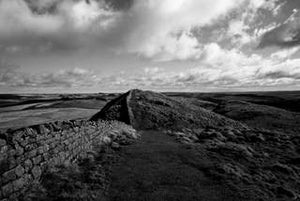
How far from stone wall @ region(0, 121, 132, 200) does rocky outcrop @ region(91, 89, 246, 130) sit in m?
13.0

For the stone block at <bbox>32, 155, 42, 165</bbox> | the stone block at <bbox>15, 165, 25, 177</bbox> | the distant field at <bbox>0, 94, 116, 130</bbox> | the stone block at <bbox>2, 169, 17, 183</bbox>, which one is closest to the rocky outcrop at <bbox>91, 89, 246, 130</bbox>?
the stone block at <bbox>32, 155, 42, 165</bbox>

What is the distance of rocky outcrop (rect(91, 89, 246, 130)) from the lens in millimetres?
24034

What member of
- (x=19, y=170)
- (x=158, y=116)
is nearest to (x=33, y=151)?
(x=19, y=170)

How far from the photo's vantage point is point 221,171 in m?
9.30

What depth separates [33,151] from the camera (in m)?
7.02

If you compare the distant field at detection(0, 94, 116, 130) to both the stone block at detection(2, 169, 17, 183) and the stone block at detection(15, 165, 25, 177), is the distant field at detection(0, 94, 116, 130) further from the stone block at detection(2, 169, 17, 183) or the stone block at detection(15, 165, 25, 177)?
the stone block at detection(2, 169, 17, 183)

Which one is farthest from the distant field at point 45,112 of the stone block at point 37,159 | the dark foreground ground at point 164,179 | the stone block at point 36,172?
the stone block at point 36,172

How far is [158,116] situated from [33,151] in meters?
19.5

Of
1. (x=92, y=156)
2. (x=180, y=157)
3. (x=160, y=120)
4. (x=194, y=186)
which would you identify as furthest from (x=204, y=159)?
(x=160, y=120)

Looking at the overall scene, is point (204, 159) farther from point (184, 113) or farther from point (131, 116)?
point (184, 113)

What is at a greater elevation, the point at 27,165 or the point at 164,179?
the point at 27,165

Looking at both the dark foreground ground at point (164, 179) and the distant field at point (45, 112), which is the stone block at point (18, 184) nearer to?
the dark foreground ground at point (164, 179)

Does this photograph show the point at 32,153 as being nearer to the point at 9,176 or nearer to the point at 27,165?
the point at 27,165

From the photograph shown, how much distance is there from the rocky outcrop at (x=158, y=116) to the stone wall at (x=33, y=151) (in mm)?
12953
